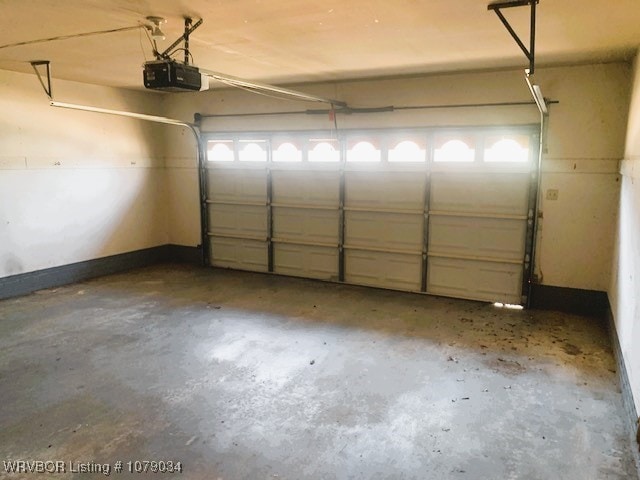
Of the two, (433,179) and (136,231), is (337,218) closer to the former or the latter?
(433,179)

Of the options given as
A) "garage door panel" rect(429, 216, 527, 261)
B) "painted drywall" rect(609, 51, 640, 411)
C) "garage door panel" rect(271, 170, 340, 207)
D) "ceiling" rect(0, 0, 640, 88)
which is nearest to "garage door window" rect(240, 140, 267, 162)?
"garage door panel" rect(271, 170, 340, 207)

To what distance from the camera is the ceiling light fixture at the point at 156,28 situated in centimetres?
306

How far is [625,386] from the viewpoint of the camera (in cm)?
303

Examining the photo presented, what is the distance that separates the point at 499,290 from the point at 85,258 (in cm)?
554

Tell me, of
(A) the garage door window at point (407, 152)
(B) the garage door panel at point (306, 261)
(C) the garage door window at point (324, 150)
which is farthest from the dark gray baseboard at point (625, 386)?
(C) the garage door window at point (324, 150)

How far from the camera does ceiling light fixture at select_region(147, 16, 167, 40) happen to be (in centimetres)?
306

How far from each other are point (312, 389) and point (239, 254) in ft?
12.7

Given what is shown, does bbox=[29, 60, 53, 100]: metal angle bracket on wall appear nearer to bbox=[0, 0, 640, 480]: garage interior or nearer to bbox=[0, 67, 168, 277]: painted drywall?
bbox=[0, 0, 640, 480]: garage interior

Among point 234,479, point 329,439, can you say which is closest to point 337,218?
point 329,439

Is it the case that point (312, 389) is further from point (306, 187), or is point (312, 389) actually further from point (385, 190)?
point (306, 187)

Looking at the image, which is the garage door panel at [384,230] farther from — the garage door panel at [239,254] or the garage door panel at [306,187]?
the garage door panel at [239,254]

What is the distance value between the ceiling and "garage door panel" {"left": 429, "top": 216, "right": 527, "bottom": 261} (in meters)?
1.74

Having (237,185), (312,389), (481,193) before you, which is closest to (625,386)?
(312,389)

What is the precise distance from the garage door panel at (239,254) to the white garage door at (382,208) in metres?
0.02
